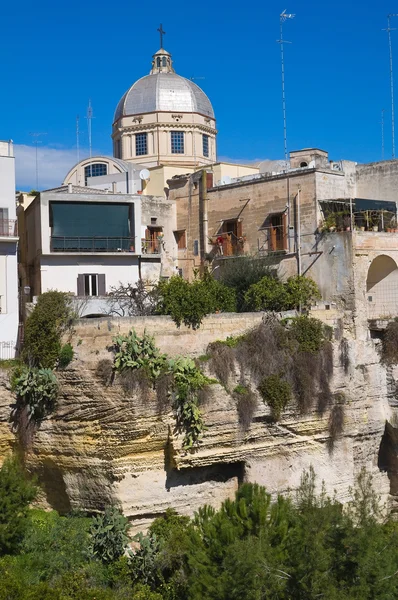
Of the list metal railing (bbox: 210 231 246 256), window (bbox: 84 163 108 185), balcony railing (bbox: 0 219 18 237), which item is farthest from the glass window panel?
balcony railing (bbox: 0 219 18 237)

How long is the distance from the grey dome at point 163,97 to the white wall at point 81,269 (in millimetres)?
13348

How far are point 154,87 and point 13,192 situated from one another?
16112 mm

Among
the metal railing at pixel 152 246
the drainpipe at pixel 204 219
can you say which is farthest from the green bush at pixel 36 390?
the drainpipe at pixel 204 219

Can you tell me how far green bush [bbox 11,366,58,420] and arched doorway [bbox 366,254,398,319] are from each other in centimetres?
1143

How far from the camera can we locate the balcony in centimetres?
2986

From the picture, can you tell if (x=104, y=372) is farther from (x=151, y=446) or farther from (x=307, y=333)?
(x=307, y=333)

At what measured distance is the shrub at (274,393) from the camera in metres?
26.3

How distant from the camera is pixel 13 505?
937 inches

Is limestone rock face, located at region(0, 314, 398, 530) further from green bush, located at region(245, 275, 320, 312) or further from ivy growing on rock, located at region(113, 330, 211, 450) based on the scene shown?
green bush, located at region(245, 275, 320, 312)

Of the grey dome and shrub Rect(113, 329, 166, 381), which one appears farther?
the grey dome

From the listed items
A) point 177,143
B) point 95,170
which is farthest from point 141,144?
point 95,170

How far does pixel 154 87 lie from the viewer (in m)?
42.6

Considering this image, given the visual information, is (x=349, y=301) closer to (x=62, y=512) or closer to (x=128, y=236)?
(x=128, y=236)

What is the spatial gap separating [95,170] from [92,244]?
35.2ft
